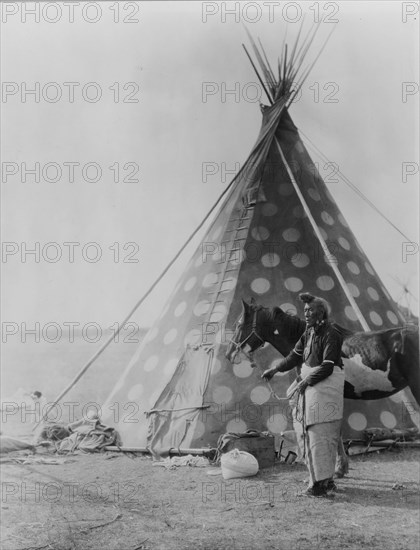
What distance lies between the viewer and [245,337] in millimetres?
4469

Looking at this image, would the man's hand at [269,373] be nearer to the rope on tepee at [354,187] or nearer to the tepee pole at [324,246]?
the tepee pole at [324,246]

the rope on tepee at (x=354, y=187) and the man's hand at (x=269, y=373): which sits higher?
the rope on tepee at (x=354, y=187)

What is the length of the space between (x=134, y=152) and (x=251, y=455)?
2309mm

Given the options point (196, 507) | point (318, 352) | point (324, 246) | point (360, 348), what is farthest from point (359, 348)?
point (196, 507)

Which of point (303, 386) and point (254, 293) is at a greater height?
point (254, 293)

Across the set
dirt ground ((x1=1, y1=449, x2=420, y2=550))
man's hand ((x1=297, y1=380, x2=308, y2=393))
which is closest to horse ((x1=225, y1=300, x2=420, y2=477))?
man's hand ((x1=297, y1=380, x2=308, y2=393))

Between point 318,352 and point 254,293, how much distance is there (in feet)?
2.25

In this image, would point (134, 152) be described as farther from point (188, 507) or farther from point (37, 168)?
point (188, 507)

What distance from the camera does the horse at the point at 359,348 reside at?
444 centimetres

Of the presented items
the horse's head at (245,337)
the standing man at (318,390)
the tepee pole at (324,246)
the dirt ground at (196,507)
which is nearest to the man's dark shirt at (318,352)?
the standing man at (318,390)

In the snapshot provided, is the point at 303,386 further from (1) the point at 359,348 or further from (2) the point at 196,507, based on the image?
(2) the point at 196,507

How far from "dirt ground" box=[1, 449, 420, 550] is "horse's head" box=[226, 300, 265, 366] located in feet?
2.68

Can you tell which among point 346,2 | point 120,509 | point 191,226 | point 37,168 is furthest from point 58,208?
point 346,2

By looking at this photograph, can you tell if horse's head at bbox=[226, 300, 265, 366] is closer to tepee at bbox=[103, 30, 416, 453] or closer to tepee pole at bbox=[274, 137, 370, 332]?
tepee at bbox=[103, 30, 416, 453]
